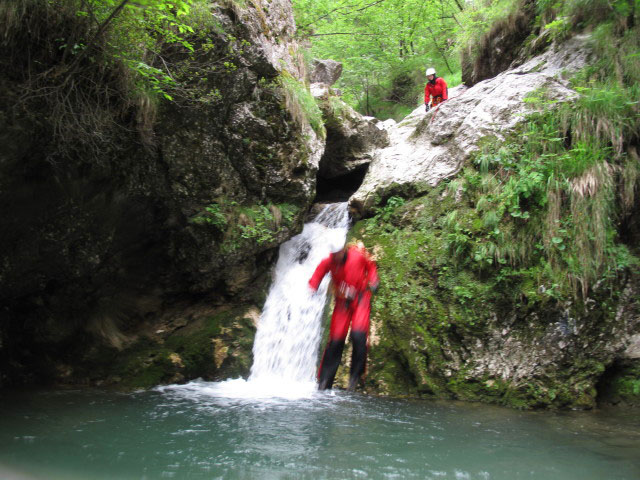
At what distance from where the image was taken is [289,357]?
21.6 ft

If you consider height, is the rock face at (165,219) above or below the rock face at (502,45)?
below

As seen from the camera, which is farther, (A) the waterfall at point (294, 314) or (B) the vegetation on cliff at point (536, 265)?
(A) the waterfall at point (294, 314)

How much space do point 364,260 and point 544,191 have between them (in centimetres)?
319

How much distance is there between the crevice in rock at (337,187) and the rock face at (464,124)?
5.30 ft

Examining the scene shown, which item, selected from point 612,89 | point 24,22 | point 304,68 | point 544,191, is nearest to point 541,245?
point 544,191

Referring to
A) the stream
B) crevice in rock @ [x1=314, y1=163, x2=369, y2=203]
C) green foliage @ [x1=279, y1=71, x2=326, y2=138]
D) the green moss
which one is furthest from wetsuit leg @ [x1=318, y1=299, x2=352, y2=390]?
crevice in rock @ [x1=314, y1=163, x2=369, y2=203]

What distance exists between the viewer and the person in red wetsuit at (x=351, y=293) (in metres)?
4.37

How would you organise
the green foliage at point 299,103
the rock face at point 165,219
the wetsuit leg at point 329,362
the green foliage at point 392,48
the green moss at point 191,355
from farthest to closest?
the green foliage at point 392,48, the green foliage at point 299,103, the green moss at point 191,355, the rock face at point 165,219, the wetsuit leg at point 329,362

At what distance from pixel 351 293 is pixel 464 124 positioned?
4840 millimetres

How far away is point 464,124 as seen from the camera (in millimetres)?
7668

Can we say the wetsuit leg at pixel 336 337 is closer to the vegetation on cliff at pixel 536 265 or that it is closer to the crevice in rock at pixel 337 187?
the vegetation on cliff at pixel 536 265

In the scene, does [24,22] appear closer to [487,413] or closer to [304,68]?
[304,68]

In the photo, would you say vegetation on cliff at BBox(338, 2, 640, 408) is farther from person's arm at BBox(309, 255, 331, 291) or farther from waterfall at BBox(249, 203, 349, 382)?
person's arm at BBox(309, 255, 331, 291)

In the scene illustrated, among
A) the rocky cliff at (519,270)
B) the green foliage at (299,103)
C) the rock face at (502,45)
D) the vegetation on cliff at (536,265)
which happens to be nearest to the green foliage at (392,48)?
the rock face at (502,45)
